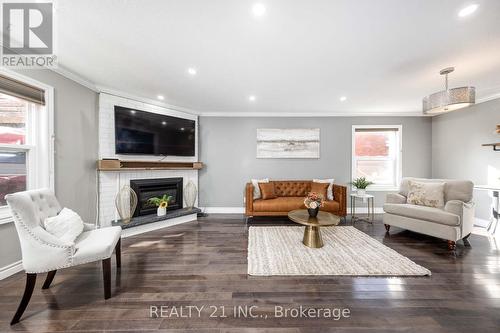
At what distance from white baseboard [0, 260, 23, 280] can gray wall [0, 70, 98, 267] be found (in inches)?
2.9

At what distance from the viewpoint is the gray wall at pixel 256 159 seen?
15.0ft

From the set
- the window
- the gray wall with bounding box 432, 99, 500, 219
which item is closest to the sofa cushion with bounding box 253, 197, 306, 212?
the window

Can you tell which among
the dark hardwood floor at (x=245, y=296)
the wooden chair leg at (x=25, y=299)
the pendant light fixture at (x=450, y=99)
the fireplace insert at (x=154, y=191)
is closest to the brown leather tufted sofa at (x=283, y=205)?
the dark hardwood floor at (x=245, y=296)

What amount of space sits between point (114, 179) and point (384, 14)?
426 cm

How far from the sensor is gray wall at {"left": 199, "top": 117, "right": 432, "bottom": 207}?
4.58 m

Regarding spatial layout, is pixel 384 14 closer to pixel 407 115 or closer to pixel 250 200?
pixel 250 200

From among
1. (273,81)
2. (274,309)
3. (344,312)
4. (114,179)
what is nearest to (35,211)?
(114,179)

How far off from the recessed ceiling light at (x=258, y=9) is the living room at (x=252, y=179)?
2cm

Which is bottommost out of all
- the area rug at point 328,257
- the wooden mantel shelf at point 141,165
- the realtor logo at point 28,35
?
the area rug at point 328,257

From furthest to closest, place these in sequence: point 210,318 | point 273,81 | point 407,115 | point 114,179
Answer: point 407,115, point 114,179, point 273,81, point 210,318

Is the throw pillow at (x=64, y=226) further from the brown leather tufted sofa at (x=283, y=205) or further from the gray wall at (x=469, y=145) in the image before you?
the gray wall at (x=469, y=145)

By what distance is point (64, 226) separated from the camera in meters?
1.72

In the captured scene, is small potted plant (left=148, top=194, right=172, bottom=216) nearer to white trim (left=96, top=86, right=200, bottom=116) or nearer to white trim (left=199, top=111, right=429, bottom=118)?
white trim (left=96, top=86, right=200, bottom=116)

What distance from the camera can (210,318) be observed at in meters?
1.47
